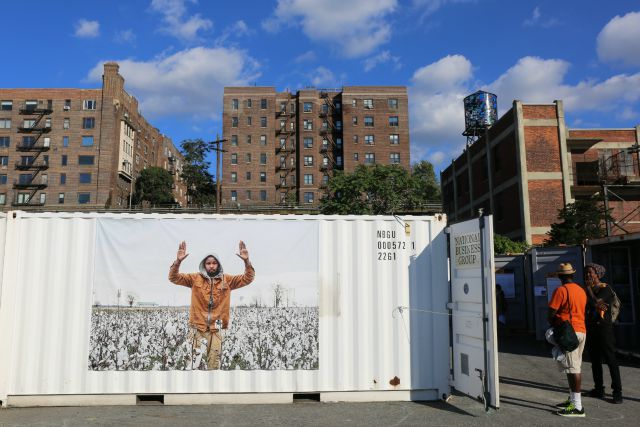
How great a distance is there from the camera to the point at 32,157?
218ft

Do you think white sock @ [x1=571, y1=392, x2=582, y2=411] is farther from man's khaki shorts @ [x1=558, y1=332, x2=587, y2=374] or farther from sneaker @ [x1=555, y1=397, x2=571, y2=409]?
man's khaki shorts @ [x1=558, y1=332, x2=587, y2=374]

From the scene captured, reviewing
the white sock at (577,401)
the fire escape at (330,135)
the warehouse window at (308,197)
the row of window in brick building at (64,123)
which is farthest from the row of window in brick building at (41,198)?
the white sock at (577,401)

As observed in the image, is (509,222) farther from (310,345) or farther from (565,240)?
(310,345)

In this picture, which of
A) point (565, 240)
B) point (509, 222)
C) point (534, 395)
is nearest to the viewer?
point (534, 395)

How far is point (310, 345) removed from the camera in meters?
7.69

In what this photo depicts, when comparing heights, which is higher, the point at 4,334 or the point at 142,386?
the point at 4,334

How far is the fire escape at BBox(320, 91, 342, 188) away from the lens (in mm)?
75812

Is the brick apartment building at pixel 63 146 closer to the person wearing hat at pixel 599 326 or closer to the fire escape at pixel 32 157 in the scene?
the fire escape at pixel 32 157

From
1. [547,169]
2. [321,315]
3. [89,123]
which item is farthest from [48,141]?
[321,315]

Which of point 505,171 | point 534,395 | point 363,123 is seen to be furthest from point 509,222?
point 363,123

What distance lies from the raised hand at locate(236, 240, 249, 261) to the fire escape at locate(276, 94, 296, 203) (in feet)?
225

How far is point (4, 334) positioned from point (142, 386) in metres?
2.06

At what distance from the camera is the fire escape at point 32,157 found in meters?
66.2

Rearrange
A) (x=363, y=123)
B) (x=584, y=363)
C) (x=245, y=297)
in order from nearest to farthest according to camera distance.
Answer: (x=245, y=297)
(x=584, y=363)
(x=363, y=123)
